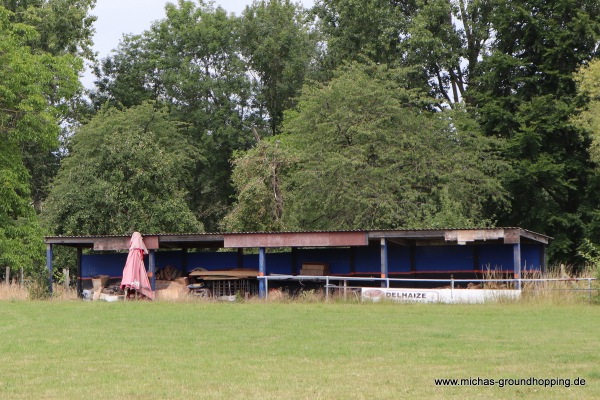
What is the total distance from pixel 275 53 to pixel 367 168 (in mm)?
21943

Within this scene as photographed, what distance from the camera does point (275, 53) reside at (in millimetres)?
60094

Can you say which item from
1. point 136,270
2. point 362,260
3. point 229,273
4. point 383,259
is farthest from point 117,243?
point 383,259

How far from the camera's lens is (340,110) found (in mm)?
41594

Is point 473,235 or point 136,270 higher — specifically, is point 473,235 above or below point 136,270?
above

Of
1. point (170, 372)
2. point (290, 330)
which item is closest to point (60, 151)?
point (290, 330)

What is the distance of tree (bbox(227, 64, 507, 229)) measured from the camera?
130 ft

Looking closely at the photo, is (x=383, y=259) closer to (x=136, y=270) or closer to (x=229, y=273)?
(x=229, y=273)

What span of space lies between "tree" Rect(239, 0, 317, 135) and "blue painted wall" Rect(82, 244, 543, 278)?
84.7 feet

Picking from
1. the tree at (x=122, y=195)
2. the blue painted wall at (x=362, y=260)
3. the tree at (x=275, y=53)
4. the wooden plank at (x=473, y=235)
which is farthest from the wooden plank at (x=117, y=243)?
the tree at (x=275, y=53)

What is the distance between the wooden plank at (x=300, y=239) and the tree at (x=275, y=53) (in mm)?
30188

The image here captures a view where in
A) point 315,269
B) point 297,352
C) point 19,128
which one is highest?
point 19,128

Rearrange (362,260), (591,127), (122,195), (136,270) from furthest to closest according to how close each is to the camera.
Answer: (122,195) → (591,127) → (362,260) → (136,270)

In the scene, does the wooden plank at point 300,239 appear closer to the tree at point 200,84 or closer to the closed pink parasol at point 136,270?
the closed pink parasol at point 136,270

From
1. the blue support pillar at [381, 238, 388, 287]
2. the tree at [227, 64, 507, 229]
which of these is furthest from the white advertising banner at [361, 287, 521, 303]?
the tree at [227, 64, 507, 229]
